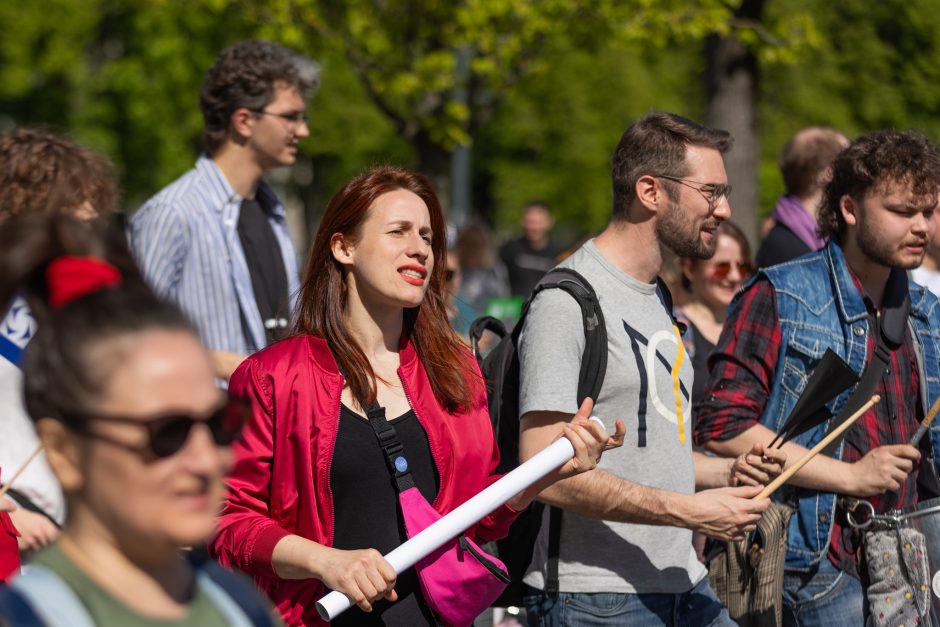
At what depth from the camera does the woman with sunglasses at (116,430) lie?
5.91 feet

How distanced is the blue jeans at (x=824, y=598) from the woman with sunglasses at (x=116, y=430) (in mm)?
2656

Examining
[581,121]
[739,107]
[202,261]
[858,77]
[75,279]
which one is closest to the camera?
[75,279]

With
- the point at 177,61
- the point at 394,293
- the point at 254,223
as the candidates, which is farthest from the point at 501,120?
the point at 394,293

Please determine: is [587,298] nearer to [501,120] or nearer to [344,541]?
[344,541]

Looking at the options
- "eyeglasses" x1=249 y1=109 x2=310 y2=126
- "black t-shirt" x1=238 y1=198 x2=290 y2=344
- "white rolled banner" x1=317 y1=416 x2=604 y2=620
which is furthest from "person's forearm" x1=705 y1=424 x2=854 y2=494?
"eyeglasses" x1=249 y1=109 x2=310 y2=126

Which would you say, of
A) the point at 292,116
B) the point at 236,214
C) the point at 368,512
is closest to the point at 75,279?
the point at 368,512

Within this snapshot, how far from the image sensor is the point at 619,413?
12.6ft

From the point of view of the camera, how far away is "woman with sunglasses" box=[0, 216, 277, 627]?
180cm

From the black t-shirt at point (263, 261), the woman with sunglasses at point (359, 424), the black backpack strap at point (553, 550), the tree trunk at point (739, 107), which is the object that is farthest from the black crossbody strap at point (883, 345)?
the tree trunk at point (739, 107)

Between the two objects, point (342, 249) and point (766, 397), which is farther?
point (766, 397)

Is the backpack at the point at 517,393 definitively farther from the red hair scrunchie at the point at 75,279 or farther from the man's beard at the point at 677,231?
the red hair scrunchie at the point at 75,279

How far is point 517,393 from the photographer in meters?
3.96

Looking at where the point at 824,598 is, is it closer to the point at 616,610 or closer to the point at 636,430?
the point at 616,610

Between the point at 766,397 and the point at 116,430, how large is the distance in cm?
284
